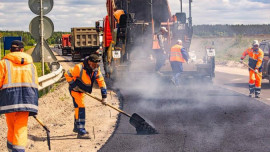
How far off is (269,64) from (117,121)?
8196 mm

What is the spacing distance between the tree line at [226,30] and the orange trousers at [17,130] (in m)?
75.4

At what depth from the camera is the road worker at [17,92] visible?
5.37 meters

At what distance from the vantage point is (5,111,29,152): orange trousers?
5.46 metres

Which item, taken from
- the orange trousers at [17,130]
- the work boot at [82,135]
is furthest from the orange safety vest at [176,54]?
the orange trousers at [17,130]

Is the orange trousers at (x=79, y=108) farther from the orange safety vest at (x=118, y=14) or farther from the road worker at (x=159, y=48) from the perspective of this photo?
the orange safety vest at (x=118, y=14)

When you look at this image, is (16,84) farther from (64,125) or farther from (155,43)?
(155,43)

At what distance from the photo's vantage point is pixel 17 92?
5.42 meters

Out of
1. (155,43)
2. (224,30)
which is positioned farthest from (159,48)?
(224,30)

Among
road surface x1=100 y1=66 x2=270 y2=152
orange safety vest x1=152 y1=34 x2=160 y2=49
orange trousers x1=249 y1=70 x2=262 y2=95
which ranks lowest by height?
road surface x1=100 y1=66 x2=270 y2=152

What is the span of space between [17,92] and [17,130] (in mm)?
505

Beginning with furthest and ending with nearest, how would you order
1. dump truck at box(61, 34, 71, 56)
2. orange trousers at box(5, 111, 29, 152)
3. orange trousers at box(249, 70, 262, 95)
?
dump truck at box(61, 34, 71, 56), orange trousers at box(249, 70, 262, 95), orange trousers at box(5, 111, 29, 152)

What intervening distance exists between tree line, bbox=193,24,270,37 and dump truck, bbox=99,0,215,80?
64.5 metres

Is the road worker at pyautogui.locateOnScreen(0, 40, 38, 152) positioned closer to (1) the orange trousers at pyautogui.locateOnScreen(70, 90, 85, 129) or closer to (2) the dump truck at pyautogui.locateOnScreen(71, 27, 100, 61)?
(1) the orange trousers at pyautogui.locateOnScreen(70, 90, 85, 129)

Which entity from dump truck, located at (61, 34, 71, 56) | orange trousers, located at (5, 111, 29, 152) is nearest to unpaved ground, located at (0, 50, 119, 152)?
orange trousers, located at (5, 111, 29, 152)
